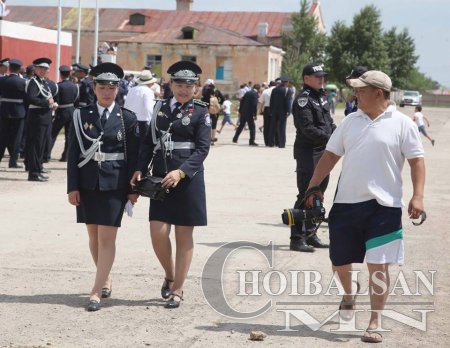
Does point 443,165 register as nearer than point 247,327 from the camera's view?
No

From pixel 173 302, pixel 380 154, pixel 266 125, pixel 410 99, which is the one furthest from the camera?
pixel 410 99

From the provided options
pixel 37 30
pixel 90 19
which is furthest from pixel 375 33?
pixel 37 30

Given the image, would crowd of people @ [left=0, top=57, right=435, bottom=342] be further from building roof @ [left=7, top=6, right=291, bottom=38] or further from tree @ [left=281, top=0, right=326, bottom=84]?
building roof @ [left=7, top=6, right=291, bottom=38]

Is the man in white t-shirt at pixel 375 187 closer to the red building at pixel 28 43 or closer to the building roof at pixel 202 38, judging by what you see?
the red building at pixel 28 43

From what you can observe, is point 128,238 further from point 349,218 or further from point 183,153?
point 349,218

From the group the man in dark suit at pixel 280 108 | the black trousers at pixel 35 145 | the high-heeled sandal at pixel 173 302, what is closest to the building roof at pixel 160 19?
the man in dark suit at pixel 280 108

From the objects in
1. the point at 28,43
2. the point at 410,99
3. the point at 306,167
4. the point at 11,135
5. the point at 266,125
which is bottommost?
the point at 410,99

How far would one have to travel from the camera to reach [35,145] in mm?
15867

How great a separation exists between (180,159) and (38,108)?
30.5 ft

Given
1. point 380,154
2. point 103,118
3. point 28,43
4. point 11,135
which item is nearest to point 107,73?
point 103,118

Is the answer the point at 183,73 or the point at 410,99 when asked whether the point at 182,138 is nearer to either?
the point at 183,73

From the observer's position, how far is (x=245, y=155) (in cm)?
2258

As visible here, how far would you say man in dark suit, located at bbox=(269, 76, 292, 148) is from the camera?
25.2 meters

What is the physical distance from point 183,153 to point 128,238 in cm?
319
